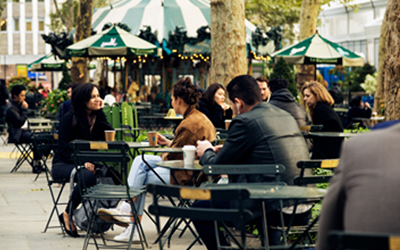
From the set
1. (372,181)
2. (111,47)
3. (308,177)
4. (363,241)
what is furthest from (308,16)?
(363,241)

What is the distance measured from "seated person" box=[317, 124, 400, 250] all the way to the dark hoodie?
5.96m

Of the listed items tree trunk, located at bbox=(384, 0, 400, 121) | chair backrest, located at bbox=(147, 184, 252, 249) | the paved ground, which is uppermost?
tree trunk, located at bbox=(384, 0, 400, 121)

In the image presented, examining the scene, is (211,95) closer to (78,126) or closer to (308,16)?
(78,126)

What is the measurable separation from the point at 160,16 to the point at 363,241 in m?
23.5

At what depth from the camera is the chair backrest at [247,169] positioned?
408 cm

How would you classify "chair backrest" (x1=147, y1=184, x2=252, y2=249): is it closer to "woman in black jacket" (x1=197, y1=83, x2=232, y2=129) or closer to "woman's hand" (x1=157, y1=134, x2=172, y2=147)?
"woman's hand" (x1=157, y1=134, x2=172, y2=147)

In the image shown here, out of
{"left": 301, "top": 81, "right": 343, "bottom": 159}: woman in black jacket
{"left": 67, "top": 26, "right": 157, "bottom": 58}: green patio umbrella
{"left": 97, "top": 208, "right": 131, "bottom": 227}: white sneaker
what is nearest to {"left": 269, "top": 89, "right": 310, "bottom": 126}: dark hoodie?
{"left": 301, "top": 81, "right": 343, "bottom": 159}: woman in black jacket

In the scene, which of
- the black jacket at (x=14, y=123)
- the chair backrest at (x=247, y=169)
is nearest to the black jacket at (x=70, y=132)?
the chair backrest at (x=247, y=169)

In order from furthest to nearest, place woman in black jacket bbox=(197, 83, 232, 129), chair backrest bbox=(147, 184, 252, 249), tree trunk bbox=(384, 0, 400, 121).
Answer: woman in black jacket bbox=(197, 83, 232, 129) → tree trunk bbox=(384, 0, 400, 121) → chair backrest bbox=(147, 184, 252, 249)

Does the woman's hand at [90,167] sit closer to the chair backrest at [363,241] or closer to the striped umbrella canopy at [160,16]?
the chair backrest at [363,241]

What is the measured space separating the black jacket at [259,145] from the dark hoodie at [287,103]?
3.39 m

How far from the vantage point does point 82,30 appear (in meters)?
20.2

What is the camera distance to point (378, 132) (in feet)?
6.23

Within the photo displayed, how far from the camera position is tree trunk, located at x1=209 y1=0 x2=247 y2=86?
11.7 metres
